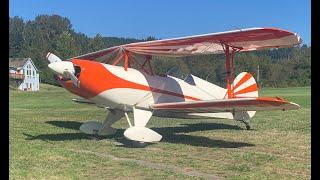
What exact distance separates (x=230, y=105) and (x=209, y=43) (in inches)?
62.6

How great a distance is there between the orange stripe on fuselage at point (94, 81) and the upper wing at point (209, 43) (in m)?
0.96

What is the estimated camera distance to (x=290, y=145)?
8.20 m

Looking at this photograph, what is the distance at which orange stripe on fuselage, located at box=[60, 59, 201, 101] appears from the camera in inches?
337

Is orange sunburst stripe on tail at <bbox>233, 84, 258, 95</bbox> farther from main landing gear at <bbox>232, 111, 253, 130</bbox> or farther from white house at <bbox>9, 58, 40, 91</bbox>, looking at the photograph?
white house at <bbox>9, 58, 40, 91</bbox>

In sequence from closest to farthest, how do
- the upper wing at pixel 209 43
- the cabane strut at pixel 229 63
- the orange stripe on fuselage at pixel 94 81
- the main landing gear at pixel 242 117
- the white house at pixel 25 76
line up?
the upper wing at pixel 209 43
the orange stripe on fuselage at pixel 94 81
the cabane strut at pixel 229 63
the main landing gear at pixel 242 117
the white house at pixel 25 76

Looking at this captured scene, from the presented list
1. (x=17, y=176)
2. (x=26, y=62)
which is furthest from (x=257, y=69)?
(x=17, y=176)

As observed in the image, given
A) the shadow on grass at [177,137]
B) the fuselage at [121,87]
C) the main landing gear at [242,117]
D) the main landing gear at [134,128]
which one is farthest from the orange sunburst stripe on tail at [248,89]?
the main landing gear at [134,128]

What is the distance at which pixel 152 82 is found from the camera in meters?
9.59

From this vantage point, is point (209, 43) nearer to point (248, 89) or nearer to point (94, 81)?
point (94, 81)

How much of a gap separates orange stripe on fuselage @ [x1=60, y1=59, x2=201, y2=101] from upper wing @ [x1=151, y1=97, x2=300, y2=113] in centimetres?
102

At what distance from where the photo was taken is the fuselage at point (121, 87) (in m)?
8.64

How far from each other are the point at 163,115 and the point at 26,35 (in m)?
72.2

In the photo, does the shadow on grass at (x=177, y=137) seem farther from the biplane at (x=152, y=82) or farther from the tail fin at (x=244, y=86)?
the tail fin at (x=244, y=86)

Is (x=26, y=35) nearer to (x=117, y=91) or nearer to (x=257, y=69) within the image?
(x=257, y=69)
